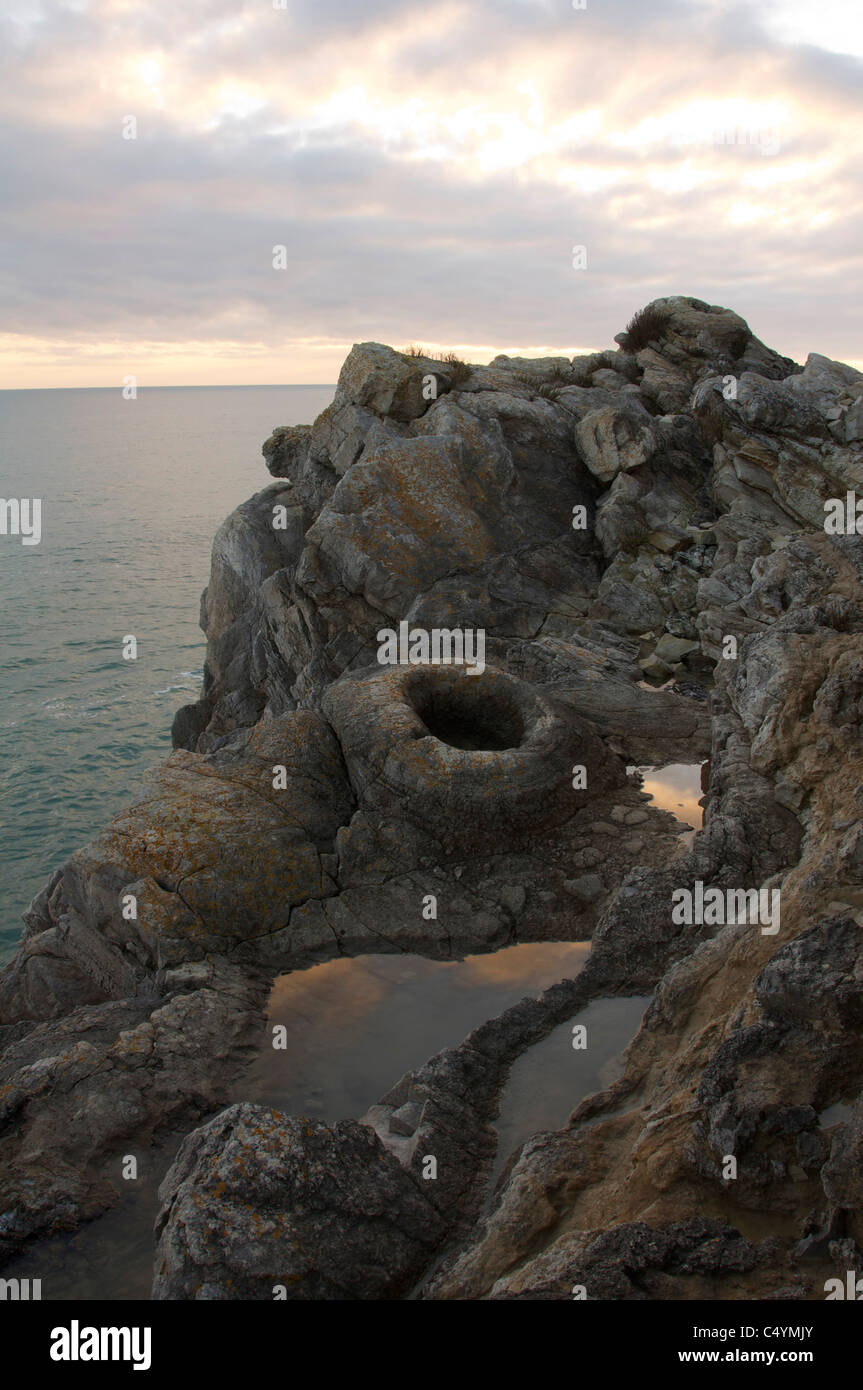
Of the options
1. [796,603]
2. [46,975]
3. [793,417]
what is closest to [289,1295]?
[46,975]

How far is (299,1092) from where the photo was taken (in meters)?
9.42

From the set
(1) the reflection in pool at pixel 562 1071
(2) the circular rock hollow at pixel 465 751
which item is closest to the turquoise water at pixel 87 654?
(2) the circular rock hollow at pixel 465 751

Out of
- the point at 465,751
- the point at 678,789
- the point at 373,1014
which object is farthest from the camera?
the point at 678,789

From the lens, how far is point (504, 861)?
12.8 metres

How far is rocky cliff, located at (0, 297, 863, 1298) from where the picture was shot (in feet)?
21.6

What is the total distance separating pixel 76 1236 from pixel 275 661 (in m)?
18.3

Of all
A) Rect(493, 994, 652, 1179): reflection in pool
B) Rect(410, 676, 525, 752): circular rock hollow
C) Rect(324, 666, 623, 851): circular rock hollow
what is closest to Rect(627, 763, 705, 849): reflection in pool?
Rect(324, 666, 623, 851): circular rock hollow

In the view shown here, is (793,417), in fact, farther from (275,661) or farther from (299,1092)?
(299,1092)

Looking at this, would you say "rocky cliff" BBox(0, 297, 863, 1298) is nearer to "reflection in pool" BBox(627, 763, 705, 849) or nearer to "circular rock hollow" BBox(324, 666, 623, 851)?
"circular rock hollow" BBox(324, 666, 623, 851)

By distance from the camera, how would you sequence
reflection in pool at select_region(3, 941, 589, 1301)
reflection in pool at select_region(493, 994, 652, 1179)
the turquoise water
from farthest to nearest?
the turquoise water
reflection in pool at select_region(493, 994, 652, 1179)
reflection in pool at select_region(3, 941, 589, 1301)

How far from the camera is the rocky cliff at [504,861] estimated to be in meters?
6.59

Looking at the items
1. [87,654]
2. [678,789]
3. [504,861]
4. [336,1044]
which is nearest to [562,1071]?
[336,1044]

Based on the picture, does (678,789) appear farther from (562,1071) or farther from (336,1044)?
(336,1044)

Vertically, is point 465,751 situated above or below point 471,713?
below
